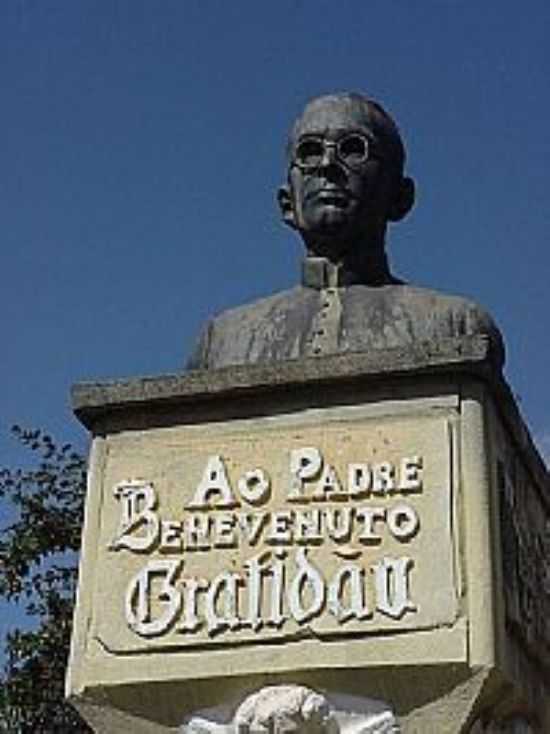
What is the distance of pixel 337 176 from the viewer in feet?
15.8

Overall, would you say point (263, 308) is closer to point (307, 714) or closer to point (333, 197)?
point (333, 197)

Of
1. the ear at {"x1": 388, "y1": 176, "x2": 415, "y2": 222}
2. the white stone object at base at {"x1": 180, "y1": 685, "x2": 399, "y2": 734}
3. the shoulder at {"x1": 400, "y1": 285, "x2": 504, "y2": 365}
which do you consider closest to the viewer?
the white stone object at base at {"x1": 180, "y1": 685, "x2": 399, "y2": 734}

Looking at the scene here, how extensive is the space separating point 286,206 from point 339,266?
0.98 feet

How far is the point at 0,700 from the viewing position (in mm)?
12586

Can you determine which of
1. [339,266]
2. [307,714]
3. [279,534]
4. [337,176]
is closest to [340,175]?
[337,176]

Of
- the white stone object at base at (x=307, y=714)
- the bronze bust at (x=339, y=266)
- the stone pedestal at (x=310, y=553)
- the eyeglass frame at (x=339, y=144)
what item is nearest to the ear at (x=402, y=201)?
the bronze bust at (x=339, y=266)

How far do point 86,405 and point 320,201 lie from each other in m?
1.10

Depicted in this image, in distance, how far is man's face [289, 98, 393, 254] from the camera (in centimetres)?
482

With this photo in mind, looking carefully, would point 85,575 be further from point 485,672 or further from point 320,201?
point 320,201

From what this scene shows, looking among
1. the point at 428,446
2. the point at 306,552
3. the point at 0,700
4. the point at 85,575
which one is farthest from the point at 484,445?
the point at 0,700

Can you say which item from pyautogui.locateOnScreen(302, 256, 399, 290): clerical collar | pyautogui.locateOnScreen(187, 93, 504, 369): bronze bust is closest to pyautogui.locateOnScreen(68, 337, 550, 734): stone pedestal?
pyautogui.locateOnScreen(187, 93, 504, 369): bronze bust

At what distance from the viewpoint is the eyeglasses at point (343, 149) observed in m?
4.84

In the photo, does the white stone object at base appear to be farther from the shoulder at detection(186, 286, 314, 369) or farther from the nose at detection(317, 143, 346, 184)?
the nose at detection(317, 143, 346, 184)

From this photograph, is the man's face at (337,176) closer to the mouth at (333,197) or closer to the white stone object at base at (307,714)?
the mouth at (333,197)
